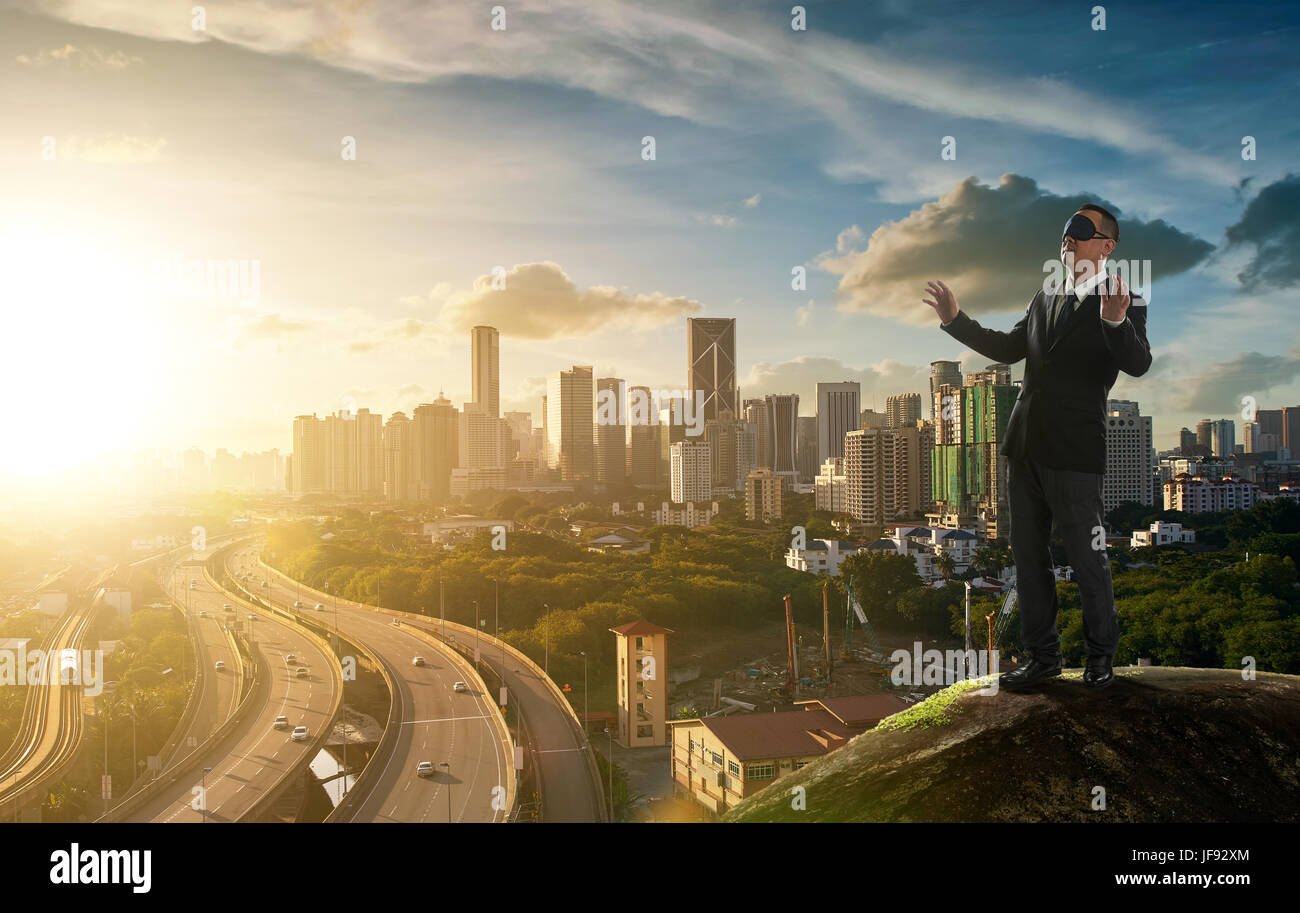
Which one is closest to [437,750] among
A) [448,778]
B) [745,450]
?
[448,778]

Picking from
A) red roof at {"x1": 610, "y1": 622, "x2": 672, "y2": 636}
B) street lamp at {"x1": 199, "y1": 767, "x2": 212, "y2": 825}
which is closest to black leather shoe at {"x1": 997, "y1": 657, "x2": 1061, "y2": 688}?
street lamp at {"x1": 199, "y1": 767, "x2": 212, "y2": 825}

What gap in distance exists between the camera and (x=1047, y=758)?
9.16ft

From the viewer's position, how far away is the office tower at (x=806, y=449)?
198ft

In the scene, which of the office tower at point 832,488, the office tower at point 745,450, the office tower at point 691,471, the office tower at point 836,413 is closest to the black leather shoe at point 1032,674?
the office tower at point 832,488

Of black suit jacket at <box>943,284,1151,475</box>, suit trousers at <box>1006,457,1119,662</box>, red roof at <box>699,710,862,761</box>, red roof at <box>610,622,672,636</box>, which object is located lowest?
red roof at <box>699,710,862,761</box>

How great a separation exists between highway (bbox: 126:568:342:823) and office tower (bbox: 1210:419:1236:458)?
50495 mm

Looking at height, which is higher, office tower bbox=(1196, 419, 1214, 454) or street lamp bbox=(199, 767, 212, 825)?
office tower bbox=(1196, 419, 1214, 454)

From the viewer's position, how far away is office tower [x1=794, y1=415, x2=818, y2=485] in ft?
198

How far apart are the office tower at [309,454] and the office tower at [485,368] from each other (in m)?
13.3

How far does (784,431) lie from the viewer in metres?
61.7

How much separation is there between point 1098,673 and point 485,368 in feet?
206

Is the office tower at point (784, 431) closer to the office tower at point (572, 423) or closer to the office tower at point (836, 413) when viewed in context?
the office tower at point (836, 413)

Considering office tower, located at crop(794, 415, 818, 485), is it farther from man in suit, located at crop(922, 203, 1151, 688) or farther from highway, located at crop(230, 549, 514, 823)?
man in suit, located at crop(922, 203, 1151, 688)
